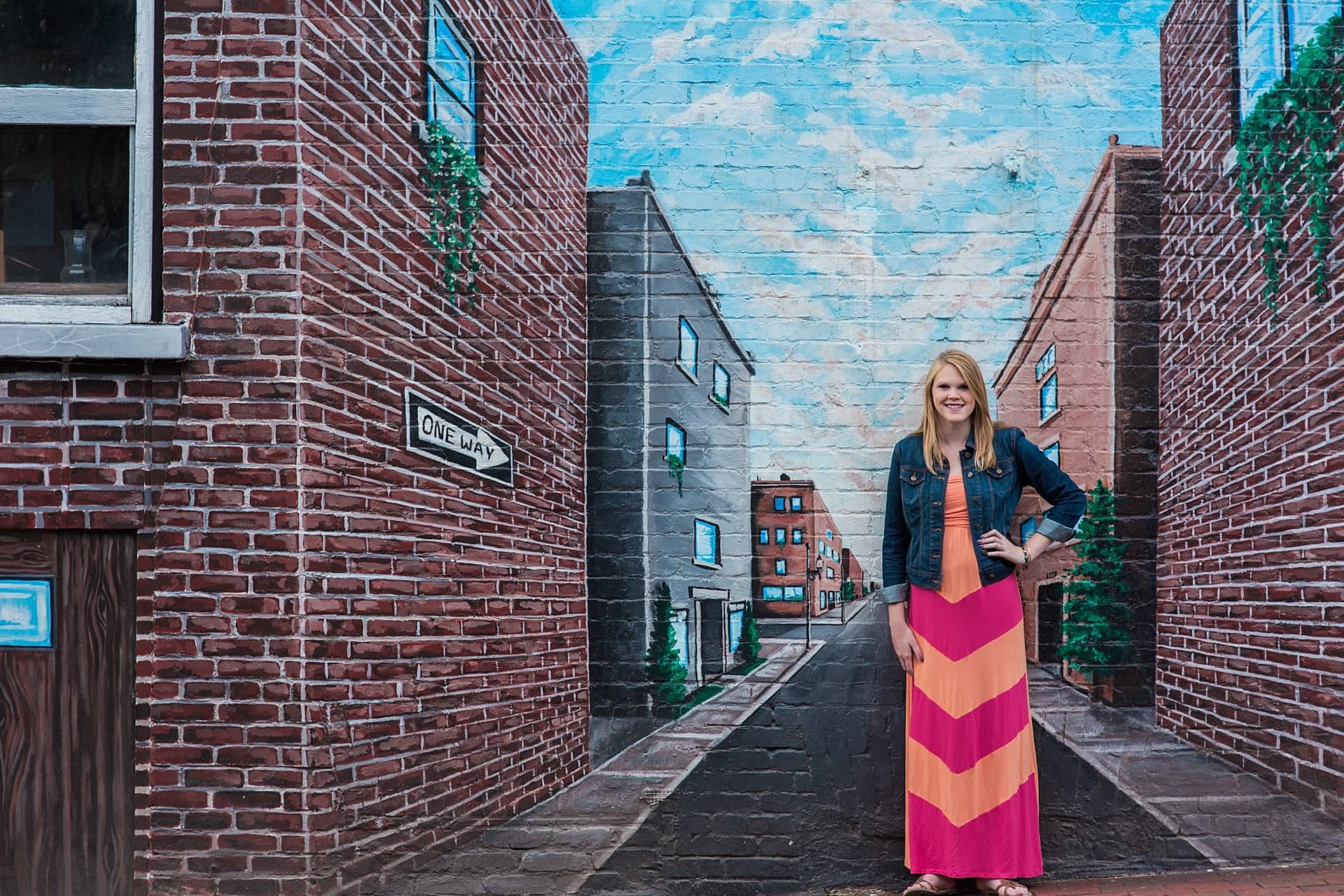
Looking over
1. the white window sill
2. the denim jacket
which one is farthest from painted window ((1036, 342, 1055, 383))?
the white window sill

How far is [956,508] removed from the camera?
11.6 feet

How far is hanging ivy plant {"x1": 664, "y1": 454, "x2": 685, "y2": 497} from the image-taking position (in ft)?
12.7

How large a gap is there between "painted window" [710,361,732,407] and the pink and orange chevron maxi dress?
915 mm

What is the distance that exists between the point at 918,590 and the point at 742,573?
2.28 feet

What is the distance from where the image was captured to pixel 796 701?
3916mm

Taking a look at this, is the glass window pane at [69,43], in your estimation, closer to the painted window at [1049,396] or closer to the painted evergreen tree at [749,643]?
the painted evergreen tree at [749,643]

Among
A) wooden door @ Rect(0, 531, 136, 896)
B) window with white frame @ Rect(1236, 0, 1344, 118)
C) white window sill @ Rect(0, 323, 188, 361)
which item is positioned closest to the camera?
white window sill @ Rect(0, 323, 188, 361)

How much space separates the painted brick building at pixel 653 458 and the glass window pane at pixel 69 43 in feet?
5.88

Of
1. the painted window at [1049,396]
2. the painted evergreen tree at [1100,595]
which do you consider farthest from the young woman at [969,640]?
the painted evergreen tree at [1100,595]

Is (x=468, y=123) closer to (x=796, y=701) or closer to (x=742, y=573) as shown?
(x=742, y=573)

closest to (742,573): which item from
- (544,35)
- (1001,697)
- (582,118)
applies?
(1001,697)

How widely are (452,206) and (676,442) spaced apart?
1281 millimetres

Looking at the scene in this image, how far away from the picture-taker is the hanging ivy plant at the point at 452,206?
385 cm

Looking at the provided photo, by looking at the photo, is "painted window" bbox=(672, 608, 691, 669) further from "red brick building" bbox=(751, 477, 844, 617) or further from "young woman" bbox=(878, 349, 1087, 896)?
"young woman" bbox=(878, 349, 1087, 896)
